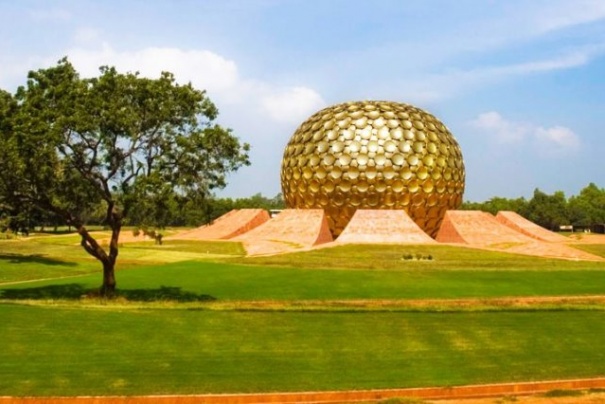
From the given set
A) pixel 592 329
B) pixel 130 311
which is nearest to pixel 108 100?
pixel 130 311

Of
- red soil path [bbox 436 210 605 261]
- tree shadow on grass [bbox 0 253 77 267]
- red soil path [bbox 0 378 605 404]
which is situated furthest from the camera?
red soil path [bbox 436 210 605 261]

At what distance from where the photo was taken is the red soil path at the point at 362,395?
9.65 m

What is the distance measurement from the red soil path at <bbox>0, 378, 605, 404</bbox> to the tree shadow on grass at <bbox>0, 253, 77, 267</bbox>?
20317 mm

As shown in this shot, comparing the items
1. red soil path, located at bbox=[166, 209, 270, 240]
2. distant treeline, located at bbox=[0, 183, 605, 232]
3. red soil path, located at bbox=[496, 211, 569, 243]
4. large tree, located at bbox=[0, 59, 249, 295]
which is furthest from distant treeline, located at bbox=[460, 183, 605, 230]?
large tree, located at bbox=[0, 59, 249, 295]

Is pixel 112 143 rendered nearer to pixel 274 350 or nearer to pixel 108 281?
pixel 108 281

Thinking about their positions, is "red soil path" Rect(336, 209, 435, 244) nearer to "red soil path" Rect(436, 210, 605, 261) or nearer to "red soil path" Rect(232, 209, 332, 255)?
"red soil path" Rect(232, 209, 332, 255)

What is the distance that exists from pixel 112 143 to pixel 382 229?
2271cm

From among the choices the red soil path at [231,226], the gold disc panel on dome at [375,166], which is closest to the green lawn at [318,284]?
the gold disc panel on dome at [375,166]

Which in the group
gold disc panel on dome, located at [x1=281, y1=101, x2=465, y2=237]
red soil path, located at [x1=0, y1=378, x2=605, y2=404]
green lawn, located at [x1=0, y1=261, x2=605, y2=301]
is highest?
gold disc panel on dome, located at [x1=281, y1=101, x2=465, y2=237]

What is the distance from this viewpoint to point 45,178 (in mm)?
17328

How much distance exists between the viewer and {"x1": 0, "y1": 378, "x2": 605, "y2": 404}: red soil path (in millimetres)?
9648

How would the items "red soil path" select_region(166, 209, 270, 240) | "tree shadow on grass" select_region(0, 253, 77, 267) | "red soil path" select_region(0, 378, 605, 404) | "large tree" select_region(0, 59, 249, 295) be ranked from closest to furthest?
"red soil path" select_region(0, 378, 605, 404)
"large tree" select_region(0, 59, 249, 295)
"tree shadow on grass" select_region(0, 253, 77, 267)
"red soil path" select_region(166, 209, 270, 240)

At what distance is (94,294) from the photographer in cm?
1900

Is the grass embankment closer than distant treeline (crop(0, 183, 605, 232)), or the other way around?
the grass embankment
